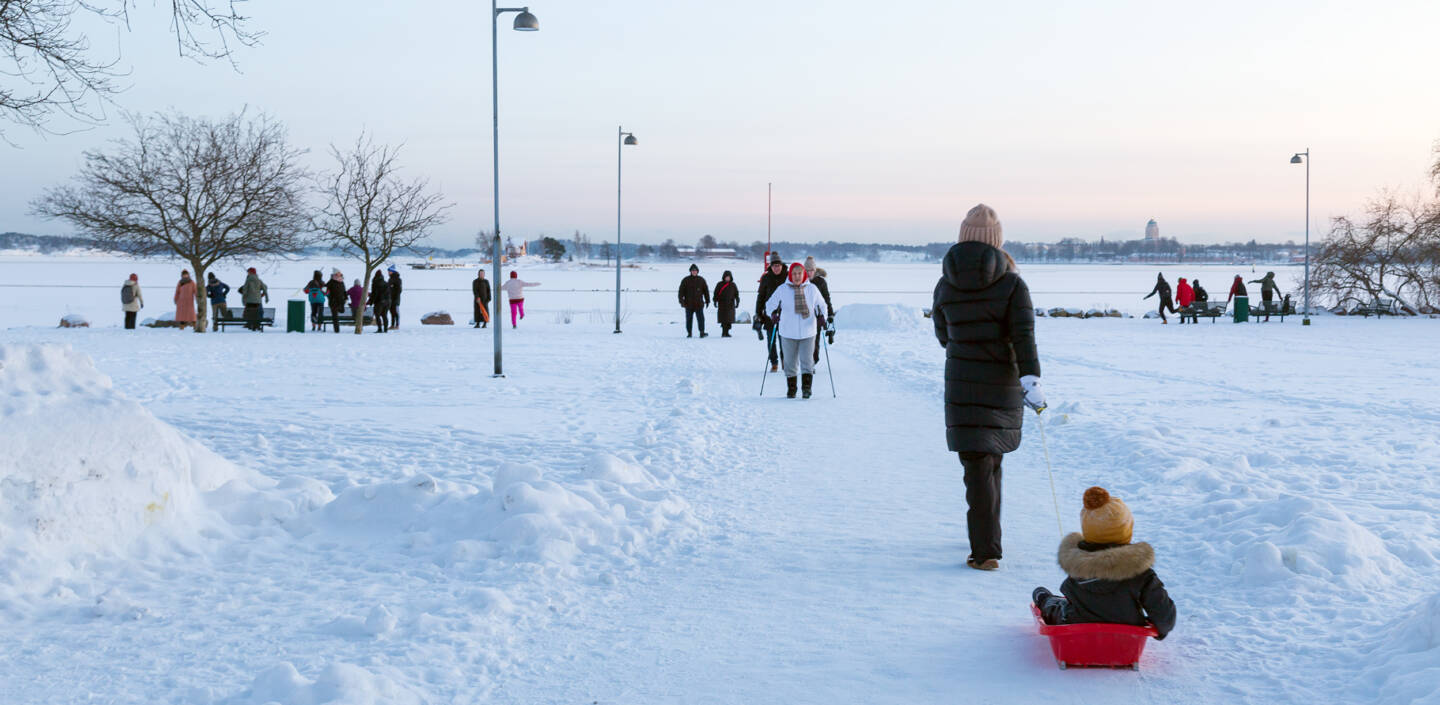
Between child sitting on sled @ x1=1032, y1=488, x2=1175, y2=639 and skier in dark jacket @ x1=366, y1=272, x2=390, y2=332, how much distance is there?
24.2 meters

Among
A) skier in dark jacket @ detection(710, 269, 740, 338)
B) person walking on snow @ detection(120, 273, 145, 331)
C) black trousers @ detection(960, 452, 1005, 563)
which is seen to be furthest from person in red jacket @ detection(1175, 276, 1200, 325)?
black trousers @ detection(960, 452, 1005, 563)

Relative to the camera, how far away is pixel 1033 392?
17.6ft

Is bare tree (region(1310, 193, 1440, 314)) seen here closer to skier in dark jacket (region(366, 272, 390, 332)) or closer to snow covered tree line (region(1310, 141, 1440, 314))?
snow covered tree line (region(1310, 141, 1440, 314))

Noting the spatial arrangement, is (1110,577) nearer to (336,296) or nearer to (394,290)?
(336,296)

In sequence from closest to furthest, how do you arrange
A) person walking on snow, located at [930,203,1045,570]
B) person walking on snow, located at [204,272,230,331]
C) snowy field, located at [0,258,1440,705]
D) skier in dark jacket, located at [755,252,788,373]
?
1. snowy field, located at [0,258,1440,705]
2. person walking on snow, located at [930,203,1045,570]
3. skier in dark jacket, located at [755,252,788,373]
4. person walking on snow, located at [204,272,230,331]

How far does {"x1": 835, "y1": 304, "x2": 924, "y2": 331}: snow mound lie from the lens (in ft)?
101

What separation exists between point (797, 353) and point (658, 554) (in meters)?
7.39

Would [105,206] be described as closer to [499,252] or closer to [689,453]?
[499,252]

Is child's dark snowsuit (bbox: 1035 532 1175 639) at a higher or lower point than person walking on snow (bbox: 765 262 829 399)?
lower

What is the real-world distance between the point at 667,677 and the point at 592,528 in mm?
2224

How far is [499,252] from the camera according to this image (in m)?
16.1

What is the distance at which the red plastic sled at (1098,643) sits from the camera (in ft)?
13.7

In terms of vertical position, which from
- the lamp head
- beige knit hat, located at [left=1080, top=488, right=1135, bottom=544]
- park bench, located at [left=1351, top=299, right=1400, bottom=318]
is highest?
the lamp head

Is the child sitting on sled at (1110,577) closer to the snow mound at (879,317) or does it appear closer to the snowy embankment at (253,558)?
the snowy embankment at (253,558)
